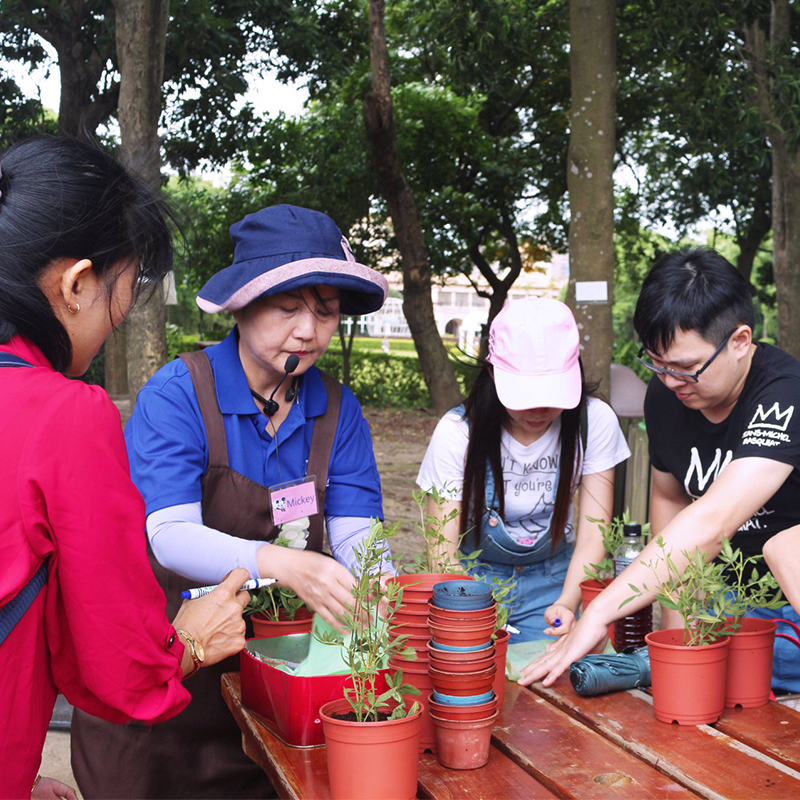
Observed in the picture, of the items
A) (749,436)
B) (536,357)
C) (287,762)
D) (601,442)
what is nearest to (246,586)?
(287,762)

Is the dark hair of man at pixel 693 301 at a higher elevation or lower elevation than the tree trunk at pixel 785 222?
lower

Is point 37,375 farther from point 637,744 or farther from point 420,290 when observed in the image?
point 420,290

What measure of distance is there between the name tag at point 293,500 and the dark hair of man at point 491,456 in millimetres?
599

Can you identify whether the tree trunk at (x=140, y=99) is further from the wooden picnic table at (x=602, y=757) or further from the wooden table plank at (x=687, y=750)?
the wooden table plank at (x=687, y=750)

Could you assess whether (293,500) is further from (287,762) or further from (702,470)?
(702,470)

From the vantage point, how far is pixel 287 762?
1.49 m

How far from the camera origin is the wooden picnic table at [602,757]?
1.40 metres

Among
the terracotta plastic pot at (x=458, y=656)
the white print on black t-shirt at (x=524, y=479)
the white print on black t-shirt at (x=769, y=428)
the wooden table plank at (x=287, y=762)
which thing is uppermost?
the white print on black t-shirt at (x=769, y=428)

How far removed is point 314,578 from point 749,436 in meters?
1.07

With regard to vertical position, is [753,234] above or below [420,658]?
above

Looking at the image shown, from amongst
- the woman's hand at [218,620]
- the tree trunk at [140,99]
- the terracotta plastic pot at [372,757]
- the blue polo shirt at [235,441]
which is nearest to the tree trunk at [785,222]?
the tree trunk at [140,99]

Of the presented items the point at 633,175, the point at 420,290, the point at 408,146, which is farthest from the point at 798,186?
the point at 633,175

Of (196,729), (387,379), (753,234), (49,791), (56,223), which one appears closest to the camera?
(56,223)

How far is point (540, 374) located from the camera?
7.86 feet
